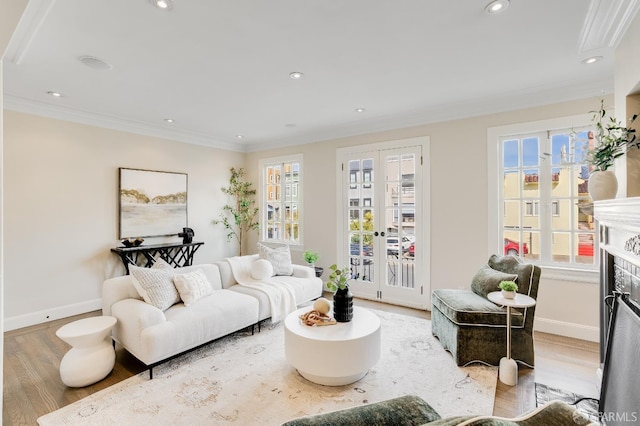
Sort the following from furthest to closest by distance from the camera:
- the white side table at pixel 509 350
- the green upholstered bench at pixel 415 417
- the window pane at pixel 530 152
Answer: the window pane at pixel 530 152, the white side table at pixel 509 350, the green upholstered bench at pixel 415 417

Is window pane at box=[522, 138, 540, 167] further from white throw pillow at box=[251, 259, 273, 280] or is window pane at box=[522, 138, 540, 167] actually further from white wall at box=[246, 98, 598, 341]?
white throw pillow at box=[251, 259, 273, 280]

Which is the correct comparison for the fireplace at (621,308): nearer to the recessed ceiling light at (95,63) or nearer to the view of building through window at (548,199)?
the view of building through window at (548,199)

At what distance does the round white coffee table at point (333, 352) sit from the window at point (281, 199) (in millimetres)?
3042

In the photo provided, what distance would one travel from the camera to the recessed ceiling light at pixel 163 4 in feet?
6.07

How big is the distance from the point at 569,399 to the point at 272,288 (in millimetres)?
2780

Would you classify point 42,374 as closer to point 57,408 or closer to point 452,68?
point 57,408

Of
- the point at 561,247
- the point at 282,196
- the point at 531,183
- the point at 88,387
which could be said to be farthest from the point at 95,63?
the point at 561,247

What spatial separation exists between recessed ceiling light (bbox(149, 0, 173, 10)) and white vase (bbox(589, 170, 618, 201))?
123 inches

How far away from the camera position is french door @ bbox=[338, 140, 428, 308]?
13.6 ft

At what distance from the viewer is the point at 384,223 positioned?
14.5 feet

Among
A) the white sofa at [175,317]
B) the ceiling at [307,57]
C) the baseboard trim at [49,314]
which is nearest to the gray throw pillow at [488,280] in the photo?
the ceiling at [307,57]

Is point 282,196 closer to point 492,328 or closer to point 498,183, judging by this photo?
point 498,183

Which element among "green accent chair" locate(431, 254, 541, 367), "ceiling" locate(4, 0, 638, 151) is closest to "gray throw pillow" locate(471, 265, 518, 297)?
"green accent chair" locate(431, 254, 541, 367)

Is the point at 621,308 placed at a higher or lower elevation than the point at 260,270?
higher
